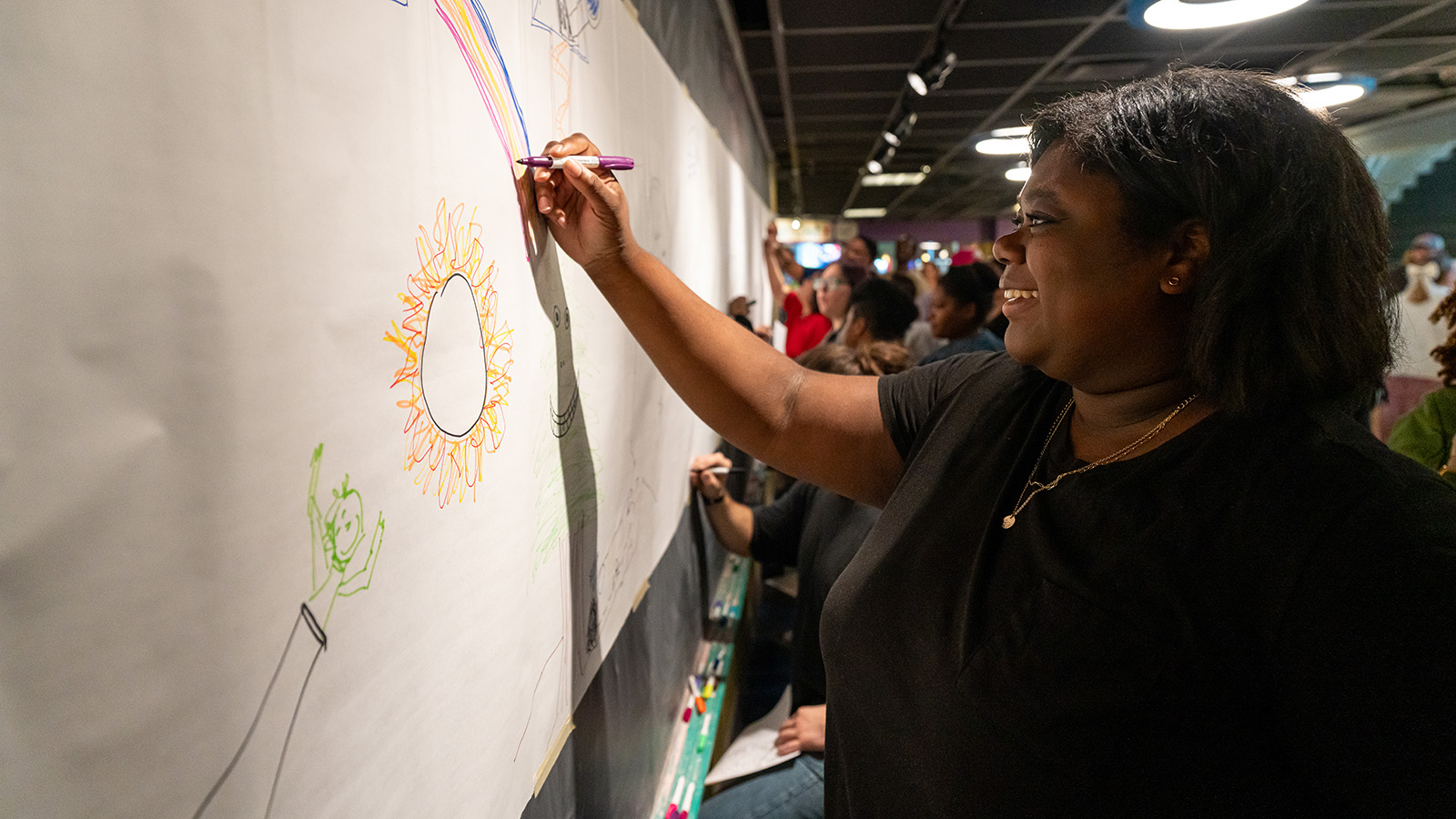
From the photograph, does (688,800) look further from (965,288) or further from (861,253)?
(861,253)

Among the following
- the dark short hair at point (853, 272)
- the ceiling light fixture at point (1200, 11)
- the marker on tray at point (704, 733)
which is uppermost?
the ceiling light fixture at point (1200, 11)

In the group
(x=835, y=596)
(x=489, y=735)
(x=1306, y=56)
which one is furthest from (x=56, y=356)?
(x=1306, y=56)

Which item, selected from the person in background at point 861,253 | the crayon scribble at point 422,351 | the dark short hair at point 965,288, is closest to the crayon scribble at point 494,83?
the crayon scribble at point 422,351

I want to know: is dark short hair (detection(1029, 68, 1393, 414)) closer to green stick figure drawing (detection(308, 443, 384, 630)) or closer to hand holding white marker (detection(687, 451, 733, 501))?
green stick figure drawing (detection(308, 443, 384, 630))

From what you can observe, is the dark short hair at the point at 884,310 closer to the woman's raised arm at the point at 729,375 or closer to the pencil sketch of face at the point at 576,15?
the woman's raised arm at the point at 729,375

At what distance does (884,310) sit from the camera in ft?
9.84

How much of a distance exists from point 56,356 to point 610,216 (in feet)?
2.17

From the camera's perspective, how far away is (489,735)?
0.74m

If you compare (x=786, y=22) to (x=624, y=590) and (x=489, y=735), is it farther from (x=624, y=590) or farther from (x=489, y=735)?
(x=489, y=735)

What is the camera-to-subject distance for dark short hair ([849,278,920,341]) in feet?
9.84

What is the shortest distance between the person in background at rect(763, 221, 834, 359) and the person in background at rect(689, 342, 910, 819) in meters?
2.09

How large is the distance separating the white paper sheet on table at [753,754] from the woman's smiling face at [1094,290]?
1149 mm

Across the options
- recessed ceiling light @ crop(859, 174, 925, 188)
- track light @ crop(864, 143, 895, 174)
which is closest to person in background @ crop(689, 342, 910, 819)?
track light @ crop(864, 143, 895, 174)

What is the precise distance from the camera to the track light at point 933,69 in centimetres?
353
